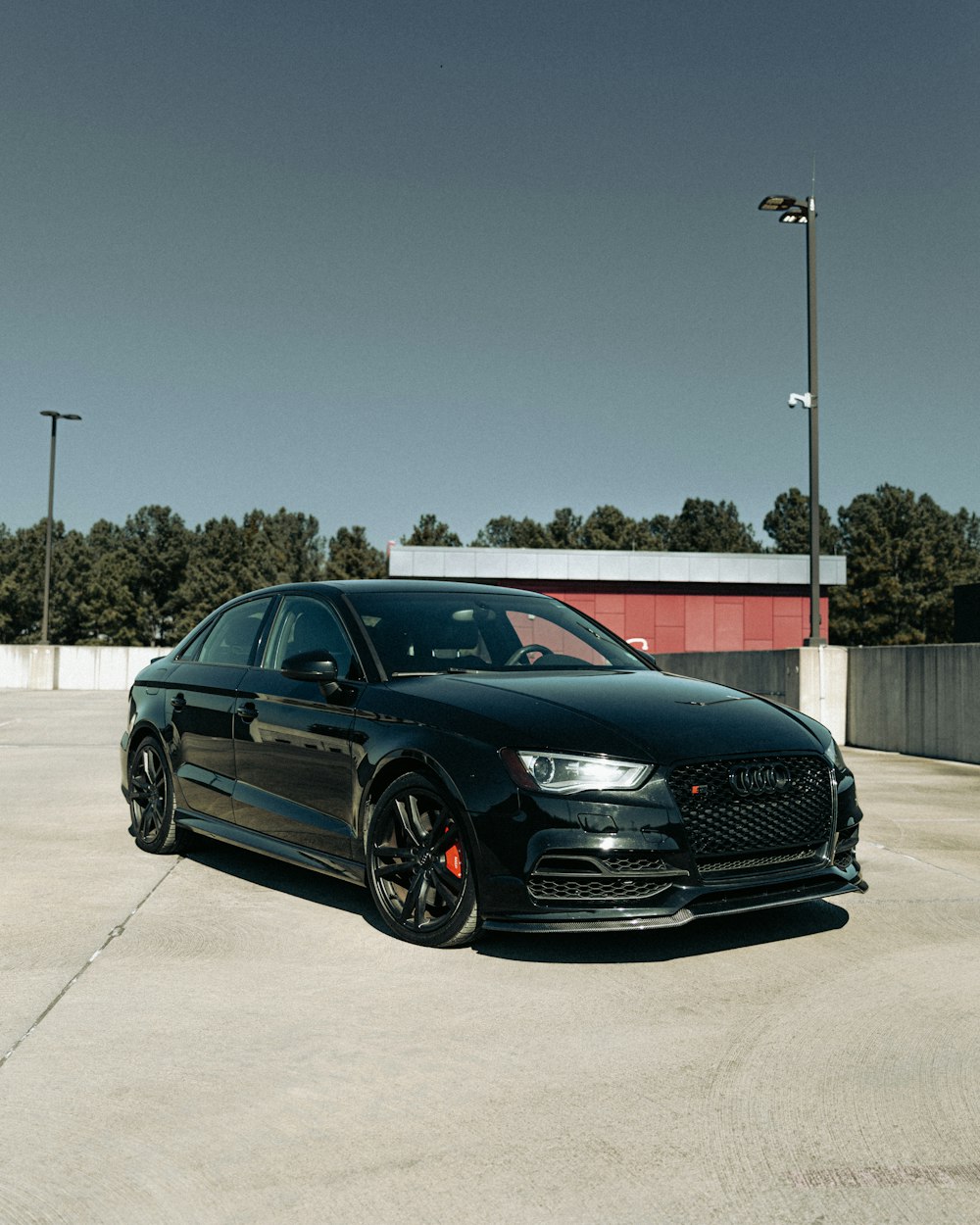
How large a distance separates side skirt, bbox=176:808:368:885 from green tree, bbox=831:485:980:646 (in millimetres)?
81783

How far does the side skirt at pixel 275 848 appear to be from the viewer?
18.3ft

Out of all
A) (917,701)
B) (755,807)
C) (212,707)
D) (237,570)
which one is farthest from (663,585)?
(237,570)

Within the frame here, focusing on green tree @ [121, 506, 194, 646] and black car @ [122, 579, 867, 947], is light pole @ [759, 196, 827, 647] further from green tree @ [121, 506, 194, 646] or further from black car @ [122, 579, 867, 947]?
green tree @ [121, 506, 194, 646]

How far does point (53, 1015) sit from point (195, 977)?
635mm

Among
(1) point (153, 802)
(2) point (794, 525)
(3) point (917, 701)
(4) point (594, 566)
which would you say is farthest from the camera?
(2) point (794, 525)

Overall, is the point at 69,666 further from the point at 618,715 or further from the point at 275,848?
the point at 618,715

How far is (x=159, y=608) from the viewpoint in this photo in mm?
93875

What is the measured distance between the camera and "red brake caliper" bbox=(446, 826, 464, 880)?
4.97 metres

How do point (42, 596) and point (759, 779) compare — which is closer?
point (759, 779)

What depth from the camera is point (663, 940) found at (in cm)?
530

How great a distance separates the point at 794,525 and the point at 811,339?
105m

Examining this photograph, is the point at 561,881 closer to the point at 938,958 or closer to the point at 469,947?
the point at 469,947

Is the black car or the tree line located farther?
the tree line

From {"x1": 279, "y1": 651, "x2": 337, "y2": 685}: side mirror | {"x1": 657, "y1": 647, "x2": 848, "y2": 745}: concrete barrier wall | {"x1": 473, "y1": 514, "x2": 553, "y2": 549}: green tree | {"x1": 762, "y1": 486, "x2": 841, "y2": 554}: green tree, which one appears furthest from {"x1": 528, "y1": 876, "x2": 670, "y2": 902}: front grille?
{"x1": 762, "y1": 486, "x2": 841, "y2": 554}: green tree
